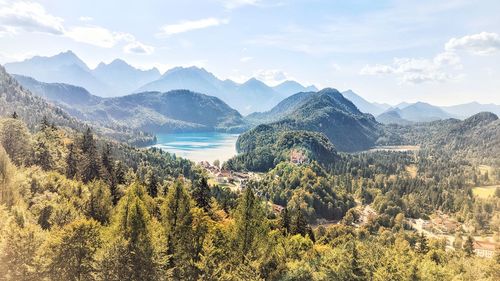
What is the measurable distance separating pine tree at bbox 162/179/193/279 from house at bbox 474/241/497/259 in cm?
8755

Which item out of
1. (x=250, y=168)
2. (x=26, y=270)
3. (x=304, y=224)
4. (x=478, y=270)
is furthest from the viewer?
(x=250, y=168)

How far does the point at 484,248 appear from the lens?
4102 inches

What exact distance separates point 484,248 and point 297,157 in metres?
95.4

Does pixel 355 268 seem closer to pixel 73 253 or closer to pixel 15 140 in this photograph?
pixel 73 253

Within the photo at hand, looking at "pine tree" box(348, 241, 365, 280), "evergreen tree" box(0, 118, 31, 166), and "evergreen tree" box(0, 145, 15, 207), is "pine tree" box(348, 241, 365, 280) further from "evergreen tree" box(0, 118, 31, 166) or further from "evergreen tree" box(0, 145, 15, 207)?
"evergreen tree" box(0, 118, 31, 166)

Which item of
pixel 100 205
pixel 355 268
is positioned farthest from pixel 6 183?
pixel 355 268

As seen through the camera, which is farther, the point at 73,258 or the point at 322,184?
the point at 322,184

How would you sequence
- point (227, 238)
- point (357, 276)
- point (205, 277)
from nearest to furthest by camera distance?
point (205, 277)
point (357, 276)
point (227, 238)

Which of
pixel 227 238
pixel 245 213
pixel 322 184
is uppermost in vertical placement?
pixel 245 213

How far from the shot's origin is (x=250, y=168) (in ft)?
620

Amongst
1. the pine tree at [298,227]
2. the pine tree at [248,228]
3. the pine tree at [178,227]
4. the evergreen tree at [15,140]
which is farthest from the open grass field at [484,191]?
the evergreen tree at [15,140]

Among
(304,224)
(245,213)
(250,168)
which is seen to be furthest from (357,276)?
(250,168)

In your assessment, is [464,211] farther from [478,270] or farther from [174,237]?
[174,237]

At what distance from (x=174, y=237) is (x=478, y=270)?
→ 1583 inches
